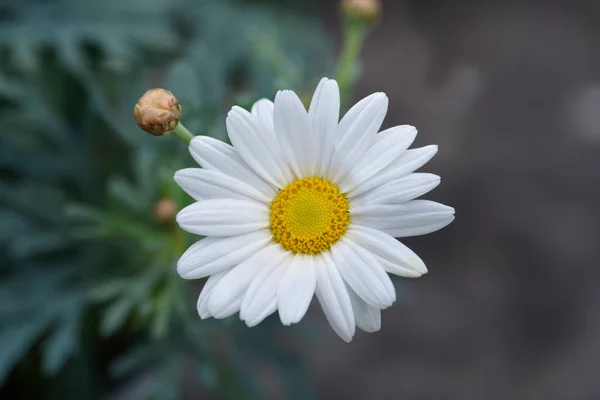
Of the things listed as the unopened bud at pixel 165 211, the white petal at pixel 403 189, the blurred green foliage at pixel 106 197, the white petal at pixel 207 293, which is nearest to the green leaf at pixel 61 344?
the blurred green foliage at pixel 106 197

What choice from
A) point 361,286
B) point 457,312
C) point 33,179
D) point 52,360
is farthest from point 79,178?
point 457,312

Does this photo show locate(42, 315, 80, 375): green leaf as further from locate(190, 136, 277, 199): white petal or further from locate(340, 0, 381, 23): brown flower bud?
locate(340, 0, 381, 23): brown flower bud

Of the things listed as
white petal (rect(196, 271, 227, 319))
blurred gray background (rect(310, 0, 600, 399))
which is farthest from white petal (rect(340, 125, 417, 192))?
blurred gray background (rect(310, 0, 600, 399))

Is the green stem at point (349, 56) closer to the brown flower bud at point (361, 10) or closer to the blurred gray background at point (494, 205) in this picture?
the brown flower bud at point (361, 10)

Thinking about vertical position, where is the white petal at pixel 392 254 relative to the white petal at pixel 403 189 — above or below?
below

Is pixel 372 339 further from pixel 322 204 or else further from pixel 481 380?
pixel 322 204

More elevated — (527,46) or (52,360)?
(527,46)

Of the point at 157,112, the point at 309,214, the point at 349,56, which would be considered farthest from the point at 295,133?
the point at 349,56
